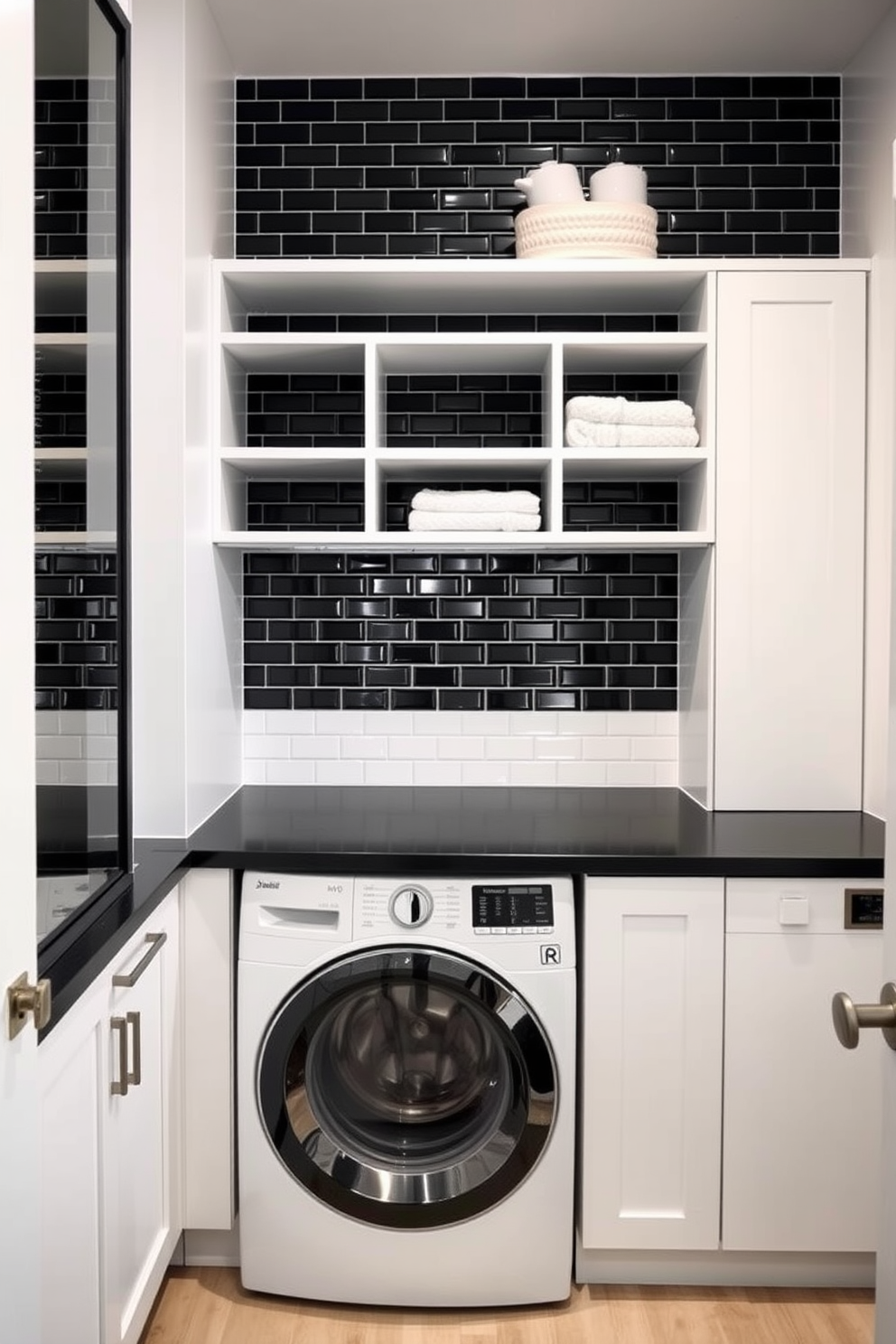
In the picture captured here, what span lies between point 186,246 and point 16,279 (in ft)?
4.24

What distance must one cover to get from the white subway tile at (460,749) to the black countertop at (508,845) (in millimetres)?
304

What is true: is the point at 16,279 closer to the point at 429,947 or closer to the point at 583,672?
the point at 429,947

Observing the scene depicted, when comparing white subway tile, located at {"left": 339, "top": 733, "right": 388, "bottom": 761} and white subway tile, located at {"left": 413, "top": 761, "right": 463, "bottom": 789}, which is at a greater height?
white subway tile, located at {"left": 339, "top": 733, "right": 388, "bottom": 761}

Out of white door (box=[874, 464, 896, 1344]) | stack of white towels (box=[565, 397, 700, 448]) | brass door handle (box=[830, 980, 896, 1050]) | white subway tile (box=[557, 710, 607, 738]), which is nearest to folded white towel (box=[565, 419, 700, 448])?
stack of white towels (box=[565, 397, 700, 448])

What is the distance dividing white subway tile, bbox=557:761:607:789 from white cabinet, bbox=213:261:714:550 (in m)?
0.60

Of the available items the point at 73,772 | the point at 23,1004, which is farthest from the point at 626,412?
the point at 23,1004

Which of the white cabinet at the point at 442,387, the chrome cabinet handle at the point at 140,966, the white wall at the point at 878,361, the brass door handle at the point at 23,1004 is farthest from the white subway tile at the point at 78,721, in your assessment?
the white wall at the point at 878,361

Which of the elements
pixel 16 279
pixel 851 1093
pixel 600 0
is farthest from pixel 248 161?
pixel 851 1093

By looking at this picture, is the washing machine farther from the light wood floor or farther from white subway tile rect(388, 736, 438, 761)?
white subway tile rect(388, 736, 438, 761)

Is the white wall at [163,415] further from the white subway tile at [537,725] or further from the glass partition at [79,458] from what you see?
the white subway tile at [537,725]

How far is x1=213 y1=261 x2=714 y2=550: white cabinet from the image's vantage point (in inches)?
101

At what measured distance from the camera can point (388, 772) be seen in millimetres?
2959

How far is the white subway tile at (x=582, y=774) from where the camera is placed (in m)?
2.95

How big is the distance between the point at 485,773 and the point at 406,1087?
0.91m
